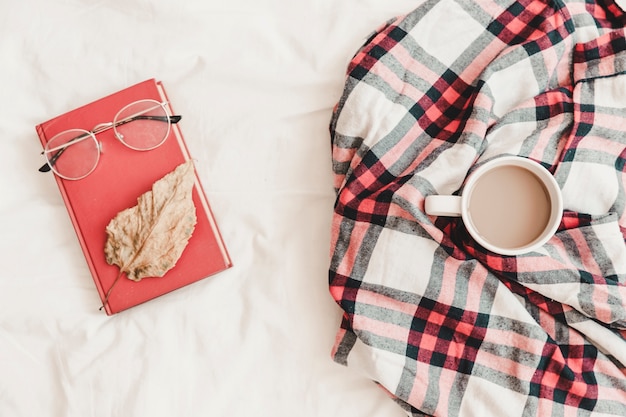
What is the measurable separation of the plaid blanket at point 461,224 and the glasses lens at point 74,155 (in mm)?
311

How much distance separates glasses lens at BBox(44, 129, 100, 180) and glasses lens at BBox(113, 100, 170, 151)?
4cm

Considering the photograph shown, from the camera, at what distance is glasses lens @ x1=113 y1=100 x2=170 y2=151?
2.24 ft

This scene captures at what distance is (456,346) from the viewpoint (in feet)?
2.05

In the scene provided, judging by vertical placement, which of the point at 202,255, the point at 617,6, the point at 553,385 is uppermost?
the point at 617,6

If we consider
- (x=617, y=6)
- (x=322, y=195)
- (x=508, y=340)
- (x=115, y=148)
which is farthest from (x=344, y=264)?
(x=617, y=6)

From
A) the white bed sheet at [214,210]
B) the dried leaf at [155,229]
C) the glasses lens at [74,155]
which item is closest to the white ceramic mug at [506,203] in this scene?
the white bed sheet at [214,210]

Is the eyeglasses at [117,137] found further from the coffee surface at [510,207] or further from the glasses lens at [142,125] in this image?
the coffee surface at [510,207]

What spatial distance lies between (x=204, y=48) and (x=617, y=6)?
53 centimetres

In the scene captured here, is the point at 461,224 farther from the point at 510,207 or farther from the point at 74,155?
the point at 74,155

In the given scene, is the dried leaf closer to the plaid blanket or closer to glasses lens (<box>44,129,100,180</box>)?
glasses lens (<box>44,129,100,180</box>)

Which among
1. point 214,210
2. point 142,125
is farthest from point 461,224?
point 142,125

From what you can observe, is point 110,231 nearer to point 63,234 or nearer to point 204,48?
point 63,234

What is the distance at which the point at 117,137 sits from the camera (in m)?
0.68

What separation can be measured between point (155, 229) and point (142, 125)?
0.14 metres
